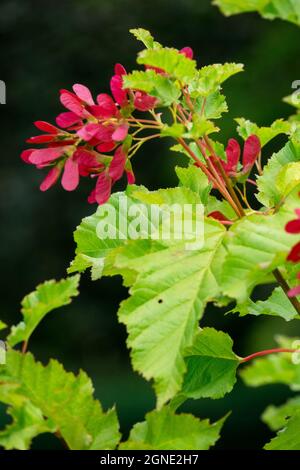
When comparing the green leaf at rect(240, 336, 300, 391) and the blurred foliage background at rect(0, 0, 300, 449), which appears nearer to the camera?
the green leaf at rect(240, 336, 300, 391)

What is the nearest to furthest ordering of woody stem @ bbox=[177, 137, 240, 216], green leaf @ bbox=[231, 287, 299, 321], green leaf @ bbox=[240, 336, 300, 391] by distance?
green leaf @ bbox=[240, 336, 300, 391] → woody stem @ bbox=[177, 137, 240, 216] → green leaf @ bbox=[231, 287, 299, 321]

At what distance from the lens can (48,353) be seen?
21.0ft

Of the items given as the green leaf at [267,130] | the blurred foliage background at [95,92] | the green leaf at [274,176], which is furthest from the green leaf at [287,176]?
the blurred foliage background at [95,92]

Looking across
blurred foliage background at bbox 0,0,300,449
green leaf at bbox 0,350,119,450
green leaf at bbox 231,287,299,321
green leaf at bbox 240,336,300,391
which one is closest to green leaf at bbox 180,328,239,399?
green leaf at bbox 231,287,299,321

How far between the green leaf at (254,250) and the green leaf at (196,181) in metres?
0.10

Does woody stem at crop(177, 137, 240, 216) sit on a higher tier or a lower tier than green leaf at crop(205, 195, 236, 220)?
higher

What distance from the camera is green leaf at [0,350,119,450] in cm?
52

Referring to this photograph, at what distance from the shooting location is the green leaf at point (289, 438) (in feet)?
2.11

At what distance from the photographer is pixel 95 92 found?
6469 millimetres

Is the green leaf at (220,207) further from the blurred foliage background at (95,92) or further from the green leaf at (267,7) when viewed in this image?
the blurred foliage background at (95,92)

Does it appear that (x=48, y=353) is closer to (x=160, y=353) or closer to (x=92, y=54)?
(x=92, y=54)

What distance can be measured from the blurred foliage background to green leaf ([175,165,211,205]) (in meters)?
5.39

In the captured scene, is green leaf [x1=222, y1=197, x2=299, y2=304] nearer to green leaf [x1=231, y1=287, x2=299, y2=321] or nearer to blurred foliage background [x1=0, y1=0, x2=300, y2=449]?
green leaf [x1=231, y1=287, x2=299, y2=321]

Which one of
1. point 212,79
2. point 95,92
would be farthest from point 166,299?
point 95,92
